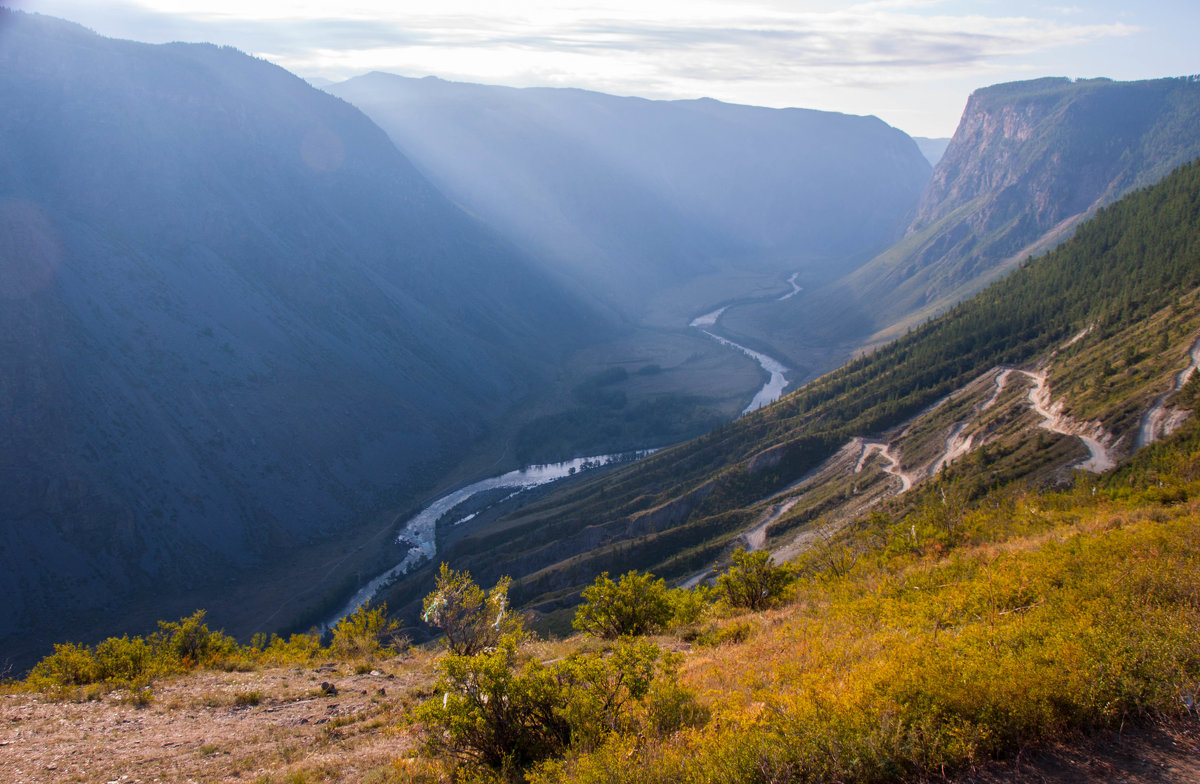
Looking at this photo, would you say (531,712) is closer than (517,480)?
Yes

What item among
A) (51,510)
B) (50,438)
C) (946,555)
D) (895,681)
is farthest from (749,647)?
(50,438)

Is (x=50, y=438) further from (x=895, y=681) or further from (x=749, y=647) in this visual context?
(x=895, y=681)

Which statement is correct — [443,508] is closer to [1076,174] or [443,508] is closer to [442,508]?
[442,508]

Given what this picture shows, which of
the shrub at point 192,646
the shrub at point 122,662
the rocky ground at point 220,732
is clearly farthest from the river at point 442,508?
the rocky ground at point 220,732

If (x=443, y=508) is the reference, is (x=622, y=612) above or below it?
above

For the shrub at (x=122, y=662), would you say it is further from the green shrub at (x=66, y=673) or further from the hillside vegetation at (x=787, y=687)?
the hillside vegetation at (x=787, y=687)

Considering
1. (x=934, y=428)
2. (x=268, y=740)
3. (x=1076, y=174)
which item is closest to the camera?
(x=268, y=740)

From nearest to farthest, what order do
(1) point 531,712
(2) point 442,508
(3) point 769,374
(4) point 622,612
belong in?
(1) point 531,712 → (4) point 622,612 → (2) point 442,508 → (3) point 769,374

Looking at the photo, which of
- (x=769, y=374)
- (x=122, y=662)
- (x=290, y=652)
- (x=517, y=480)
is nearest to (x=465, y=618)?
(x=122, y=662)

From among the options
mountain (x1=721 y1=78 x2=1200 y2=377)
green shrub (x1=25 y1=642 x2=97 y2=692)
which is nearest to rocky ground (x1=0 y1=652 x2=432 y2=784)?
green shrub (x1=25 y1=642 x2=97 y2=692)
